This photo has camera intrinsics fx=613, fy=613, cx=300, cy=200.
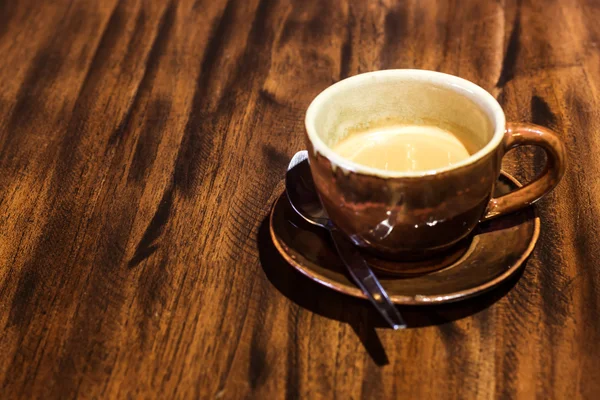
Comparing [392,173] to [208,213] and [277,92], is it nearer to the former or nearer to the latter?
[208,213]

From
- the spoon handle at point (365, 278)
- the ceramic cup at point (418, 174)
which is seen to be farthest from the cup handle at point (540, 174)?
the spoon handle at point (365, 278)

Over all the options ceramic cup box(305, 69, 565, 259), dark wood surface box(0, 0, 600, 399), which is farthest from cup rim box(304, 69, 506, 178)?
dark wood surface box(0, 0, 600, 399)

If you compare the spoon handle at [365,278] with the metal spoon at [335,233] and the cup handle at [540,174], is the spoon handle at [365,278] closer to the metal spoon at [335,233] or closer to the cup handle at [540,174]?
the metal spoon at [335,233]

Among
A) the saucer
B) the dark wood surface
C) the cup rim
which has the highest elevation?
the cup rim

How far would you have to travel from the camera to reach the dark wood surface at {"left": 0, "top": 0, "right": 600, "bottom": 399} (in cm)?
47

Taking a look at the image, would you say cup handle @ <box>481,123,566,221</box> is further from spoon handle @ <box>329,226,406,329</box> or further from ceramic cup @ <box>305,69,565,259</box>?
spoon handle @ <box>329,226,406,329</box>

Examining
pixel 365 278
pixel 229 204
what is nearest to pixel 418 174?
pixel 365 278

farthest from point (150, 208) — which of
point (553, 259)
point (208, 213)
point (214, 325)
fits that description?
point (553, 259)

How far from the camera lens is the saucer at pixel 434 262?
482mm

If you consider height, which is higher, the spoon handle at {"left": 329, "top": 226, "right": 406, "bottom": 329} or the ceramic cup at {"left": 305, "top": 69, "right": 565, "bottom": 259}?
the ceramic cup at {"left": 305, "top": 69, "right": 565, "bottom": 259}

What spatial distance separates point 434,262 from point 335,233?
9cm

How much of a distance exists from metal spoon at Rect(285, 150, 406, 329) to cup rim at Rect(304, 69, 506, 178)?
0.07 metres

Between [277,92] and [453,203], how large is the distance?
0.39 meters

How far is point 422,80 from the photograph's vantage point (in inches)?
22.9
